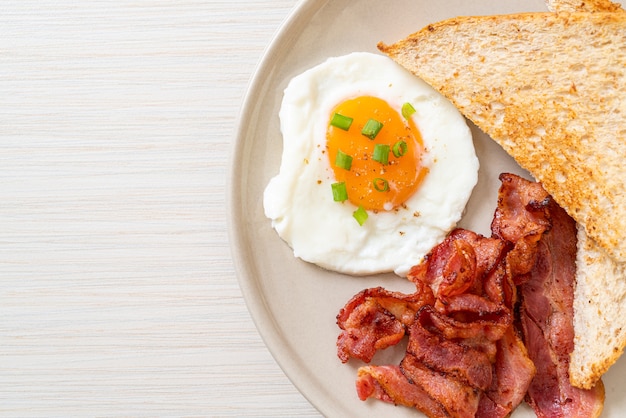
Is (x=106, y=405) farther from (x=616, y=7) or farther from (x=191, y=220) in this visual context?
(x=616, y=7)

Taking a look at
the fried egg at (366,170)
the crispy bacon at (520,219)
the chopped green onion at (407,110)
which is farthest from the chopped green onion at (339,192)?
the crispy bacon at (520,219)

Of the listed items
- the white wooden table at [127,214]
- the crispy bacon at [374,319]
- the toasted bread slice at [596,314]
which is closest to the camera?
the toasted bread slice at [596,314]

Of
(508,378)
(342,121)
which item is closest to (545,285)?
(508,378)

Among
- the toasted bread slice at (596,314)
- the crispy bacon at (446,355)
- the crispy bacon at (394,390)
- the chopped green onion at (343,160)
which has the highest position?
the chopped green onion at (343,160)

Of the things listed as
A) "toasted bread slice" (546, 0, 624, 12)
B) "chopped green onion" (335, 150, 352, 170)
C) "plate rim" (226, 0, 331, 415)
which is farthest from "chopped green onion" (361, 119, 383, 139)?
"toasted bread slice" (546, 0, 624, 12)

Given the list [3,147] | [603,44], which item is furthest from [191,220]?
[603,44]

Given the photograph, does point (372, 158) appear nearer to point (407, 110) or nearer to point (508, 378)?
point (407, 110)

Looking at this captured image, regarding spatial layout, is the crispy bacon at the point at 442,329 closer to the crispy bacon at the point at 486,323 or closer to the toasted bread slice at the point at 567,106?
the crispy bacon at the point at 486,323
